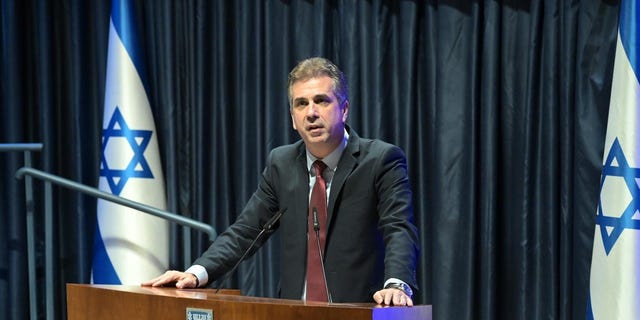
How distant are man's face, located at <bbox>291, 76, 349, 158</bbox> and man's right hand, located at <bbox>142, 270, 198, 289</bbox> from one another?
1.73 feet

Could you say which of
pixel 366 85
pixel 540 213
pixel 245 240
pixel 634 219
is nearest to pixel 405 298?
pixel 245 240

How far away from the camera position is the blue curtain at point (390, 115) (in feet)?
13.8

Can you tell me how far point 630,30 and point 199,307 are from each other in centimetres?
235

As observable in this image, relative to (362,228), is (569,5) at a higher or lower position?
higher

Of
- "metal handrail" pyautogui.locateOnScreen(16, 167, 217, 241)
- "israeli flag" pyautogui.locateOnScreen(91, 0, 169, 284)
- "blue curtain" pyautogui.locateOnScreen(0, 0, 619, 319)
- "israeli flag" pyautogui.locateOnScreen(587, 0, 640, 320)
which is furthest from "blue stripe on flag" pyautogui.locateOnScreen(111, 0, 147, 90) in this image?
"israeli flag" pyautogui.locateOnScreen(587, 0, 640, 320)

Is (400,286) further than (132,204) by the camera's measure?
No

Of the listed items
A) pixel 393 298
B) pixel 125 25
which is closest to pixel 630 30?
pixel 393 298

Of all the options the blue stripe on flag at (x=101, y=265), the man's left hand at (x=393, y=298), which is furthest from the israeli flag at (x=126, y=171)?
the man's left hand at (x=393, y=298)

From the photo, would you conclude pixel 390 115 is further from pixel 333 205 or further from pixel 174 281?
pixel 174 281

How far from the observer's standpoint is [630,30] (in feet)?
12.3

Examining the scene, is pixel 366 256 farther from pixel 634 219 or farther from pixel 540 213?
pixel 540 213

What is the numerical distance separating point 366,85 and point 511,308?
1286 millimetres

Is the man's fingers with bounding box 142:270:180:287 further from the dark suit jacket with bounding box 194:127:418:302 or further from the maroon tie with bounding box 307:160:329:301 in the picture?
the maroon tie with bounding box 307:160:329:301

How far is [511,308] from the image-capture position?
173 inches
